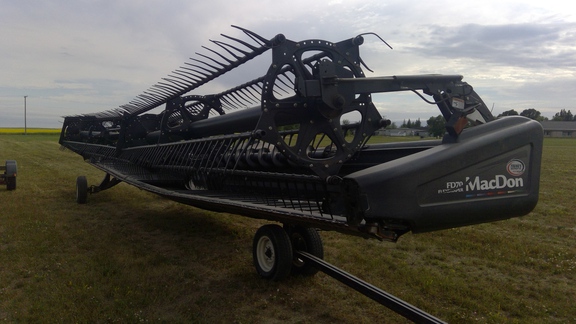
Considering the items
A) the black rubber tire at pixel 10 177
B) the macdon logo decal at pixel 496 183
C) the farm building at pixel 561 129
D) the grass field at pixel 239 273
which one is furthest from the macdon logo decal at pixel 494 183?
the farm building at pixel 561 129

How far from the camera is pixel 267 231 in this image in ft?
15.4

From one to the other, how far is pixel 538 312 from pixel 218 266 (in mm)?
3338

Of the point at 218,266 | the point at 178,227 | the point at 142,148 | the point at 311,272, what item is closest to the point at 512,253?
the point at 311,272

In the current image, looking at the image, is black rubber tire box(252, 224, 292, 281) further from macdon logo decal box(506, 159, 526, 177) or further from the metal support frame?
macdon logo decal box(506, 159, 526, 177)

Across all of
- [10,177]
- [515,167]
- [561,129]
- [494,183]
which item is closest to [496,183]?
[494,183]

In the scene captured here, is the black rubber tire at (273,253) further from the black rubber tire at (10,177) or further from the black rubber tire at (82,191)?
the black rubber tire at (10,177)

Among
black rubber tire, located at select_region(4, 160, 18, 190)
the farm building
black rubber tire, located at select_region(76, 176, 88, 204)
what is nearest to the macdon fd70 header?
black rubber tire, located at select_region(76, 176, 88, 204)

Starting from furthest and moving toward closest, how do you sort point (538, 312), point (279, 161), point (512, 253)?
point (512, 253), point (279, 161), point (538, 312)

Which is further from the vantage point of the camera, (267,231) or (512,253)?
(512,253)

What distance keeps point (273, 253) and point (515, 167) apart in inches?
94.6

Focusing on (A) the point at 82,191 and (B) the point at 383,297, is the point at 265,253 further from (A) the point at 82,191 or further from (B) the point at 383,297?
(A) the point at 82,191

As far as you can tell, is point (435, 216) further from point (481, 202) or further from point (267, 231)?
point (267, 231)

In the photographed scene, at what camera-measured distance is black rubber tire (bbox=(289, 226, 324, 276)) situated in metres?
4.82

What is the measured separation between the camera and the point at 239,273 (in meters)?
5.06
